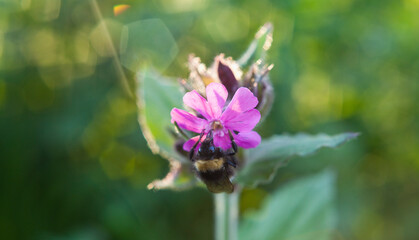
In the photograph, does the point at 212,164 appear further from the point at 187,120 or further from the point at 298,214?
the point at 298,214

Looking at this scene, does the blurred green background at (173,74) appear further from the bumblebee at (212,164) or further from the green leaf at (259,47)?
the bumblebee at (212,164)

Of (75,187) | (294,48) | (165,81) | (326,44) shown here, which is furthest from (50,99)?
(326,44)

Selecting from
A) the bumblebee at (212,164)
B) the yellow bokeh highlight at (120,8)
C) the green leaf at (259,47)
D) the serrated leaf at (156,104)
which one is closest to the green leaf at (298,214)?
the serrated leaf at (156,104)

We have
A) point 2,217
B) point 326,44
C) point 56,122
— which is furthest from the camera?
point 326,44

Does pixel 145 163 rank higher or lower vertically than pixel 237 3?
lower

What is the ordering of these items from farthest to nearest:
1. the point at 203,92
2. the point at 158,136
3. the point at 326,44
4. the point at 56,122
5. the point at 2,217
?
the point at 326,44
the point at 56,122
the point at 2,217
the point at 158,136
the point at 203,92

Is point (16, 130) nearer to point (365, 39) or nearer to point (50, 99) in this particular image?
point (50, 99)

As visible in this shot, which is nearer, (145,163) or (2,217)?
(2,217)
